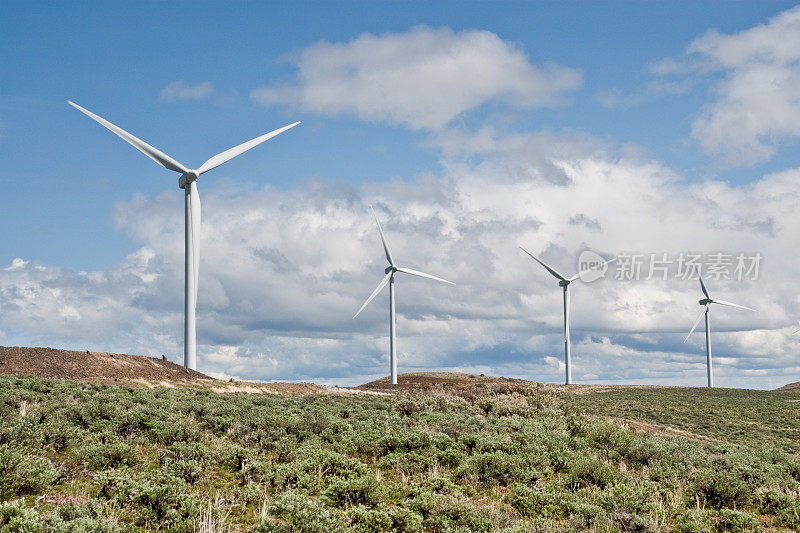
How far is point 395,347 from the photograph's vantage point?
81812mm

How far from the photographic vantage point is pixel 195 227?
184ft

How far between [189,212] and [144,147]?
6.62 m

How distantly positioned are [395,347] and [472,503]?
6659 cm

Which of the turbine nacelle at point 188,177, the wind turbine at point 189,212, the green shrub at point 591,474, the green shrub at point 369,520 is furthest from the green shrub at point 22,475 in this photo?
the turbine nacelle at point 188,177

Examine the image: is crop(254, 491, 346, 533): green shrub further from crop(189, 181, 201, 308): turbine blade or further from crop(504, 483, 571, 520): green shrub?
crop(189, 181, 201, 308): turbine blade

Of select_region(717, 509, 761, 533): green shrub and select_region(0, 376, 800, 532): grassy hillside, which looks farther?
select_region(717, 509, 761, 533): green shrub

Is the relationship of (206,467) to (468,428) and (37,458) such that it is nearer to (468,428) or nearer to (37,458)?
(37,458)

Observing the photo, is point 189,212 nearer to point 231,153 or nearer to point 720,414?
point 231,153

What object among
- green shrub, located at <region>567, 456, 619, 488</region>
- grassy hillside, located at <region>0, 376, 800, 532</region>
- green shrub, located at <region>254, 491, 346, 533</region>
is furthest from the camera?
green shrub, located at <region>567, 456, 619, 488</region>

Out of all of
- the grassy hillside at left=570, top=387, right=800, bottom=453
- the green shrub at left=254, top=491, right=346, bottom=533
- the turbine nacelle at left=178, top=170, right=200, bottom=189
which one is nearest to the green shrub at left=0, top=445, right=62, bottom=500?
the green shrub at left=254, top=491, right=346, bottom=533

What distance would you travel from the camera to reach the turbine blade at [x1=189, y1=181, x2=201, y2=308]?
55.3m

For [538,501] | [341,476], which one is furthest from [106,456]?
[538,501]

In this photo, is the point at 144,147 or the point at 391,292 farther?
the point at 391,292

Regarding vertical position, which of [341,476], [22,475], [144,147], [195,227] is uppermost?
[144,147]
